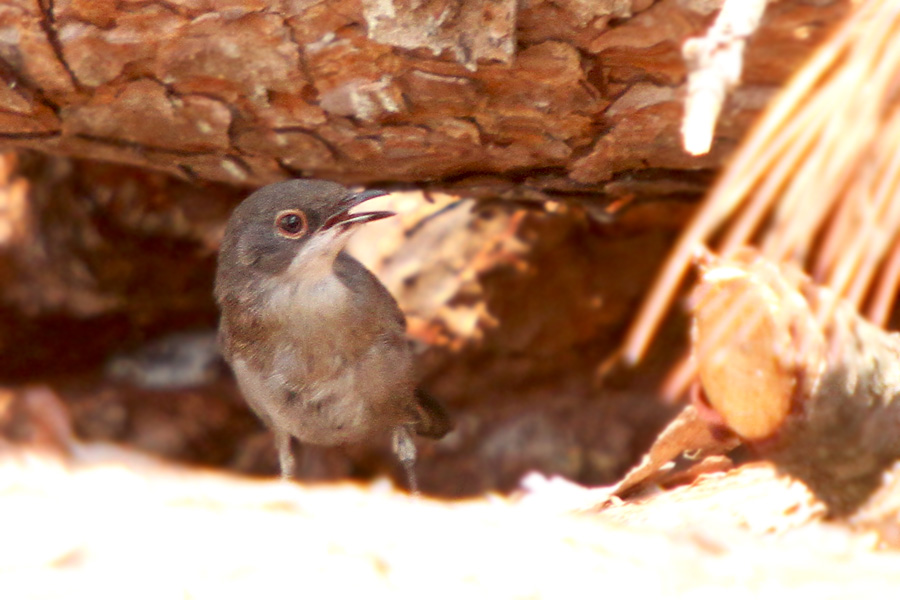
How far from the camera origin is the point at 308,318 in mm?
3877

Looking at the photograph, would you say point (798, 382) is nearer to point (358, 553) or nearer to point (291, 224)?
point (358, 553)

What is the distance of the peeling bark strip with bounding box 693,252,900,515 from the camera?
3145 mm

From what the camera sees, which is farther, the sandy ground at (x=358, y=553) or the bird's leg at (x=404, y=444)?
the bird's leg at (x=404, y=444)


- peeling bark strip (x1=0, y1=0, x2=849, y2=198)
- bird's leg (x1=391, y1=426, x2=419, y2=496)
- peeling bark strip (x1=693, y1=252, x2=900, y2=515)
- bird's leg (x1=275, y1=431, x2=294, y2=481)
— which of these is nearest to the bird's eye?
peeling bark strip (x1=0, y1=0, x2=849, y2=198)

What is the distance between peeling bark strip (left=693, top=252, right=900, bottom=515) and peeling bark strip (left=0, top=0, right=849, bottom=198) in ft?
2.61

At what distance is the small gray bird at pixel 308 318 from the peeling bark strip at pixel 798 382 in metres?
1.48

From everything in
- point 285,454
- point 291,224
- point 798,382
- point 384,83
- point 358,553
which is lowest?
point 285,454

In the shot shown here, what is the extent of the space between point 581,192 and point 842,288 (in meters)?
1.28

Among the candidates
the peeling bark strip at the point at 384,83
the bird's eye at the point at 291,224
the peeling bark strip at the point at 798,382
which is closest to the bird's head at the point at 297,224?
the bird's eye at the point at 291,224

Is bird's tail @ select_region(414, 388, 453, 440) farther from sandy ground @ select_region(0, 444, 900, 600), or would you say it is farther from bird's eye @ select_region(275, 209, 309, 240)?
sandy ground @ select_region(0, 444, 900, 600)

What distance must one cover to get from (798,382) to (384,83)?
6.39 ft

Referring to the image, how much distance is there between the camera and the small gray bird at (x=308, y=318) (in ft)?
12.6

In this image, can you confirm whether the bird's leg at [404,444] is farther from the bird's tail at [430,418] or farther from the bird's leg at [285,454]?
the bird's leg at [285,454]

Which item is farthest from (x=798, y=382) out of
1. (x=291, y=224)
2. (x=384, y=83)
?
(x=291, y=224)
